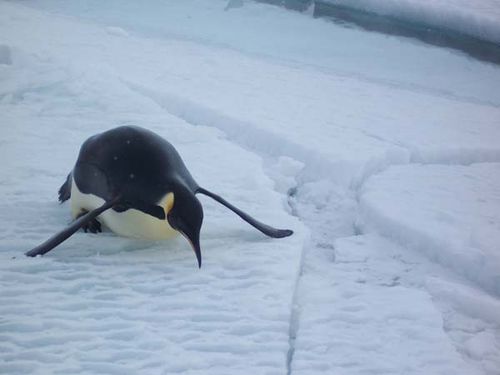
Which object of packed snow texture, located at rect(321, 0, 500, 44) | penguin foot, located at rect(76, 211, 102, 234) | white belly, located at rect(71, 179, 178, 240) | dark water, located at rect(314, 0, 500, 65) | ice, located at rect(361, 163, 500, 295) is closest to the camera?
white belly, located at rect(71, 179, 178, 240)

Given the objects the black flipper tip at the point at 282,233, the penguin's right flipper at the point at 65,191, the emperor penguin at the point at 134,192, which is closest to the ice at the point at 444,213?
the black flipper tip at the point at 282,233

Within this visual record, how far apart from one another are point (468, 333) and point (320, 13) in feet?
20.9

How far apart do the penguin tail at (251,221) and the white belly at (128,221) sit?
0.23 meters

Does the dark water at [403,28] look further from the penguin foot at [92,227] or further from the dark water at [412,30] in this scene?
the penguin foot at [92,227]

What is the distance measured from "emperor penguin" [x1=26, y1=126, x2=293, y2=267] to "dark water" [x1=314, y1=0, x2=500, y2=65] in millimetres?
5480

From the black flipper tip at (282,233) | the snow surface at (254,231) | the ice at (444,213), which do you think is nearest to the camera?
the snow surface at (254,231)

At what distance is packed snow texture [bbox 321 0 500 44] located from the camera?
691 cm

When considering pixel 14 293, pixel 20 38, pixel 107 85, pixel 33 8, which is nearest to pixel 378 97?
pixel 107 85

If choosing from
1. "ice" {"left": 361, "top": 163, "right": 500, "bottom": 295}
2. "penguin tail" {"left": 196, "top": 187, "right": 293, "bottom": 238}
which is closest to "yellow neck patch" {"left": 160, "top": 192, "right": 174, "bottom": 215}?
"penguin tail" {"left": 196, "top": 187, "right": 293, "bottom": 238}

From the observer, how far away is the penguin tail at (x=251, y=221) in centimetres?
244

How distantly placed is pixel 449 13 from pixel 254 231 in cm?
548

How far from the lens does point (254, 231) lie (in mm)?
2541

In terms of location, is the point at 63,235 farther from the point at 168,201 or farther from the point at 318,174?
the point at 318,174

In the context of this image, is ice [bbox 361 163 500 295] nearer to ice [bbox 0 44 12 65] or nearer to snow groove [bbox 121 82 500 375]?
snow groove [bbox 121 82 500 375]
